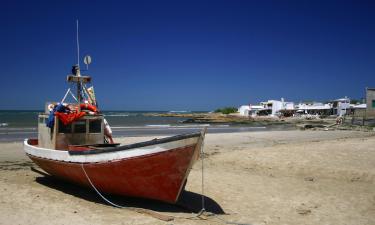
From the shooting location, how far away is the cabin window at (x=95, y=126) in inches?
400

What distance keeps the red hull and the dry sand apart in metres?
0.47

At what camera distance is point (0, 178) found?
10953mm

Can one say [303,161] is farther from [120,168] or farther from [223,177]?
[120,168]

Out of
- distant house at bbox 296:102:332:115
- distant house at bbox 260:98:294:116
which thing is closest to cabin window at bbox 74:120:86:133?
distant house at bbox 296:102:332:115

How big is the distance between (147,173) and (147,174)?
26 mm

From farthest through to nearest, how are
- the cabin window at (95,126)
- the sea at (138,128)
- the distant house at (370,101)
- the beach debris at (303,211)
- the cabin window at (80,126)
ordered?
1. the distant house at (370,101)
2. the sea at (138,128)
3. the cabin window at (95,126)
4. the cabin window at (80,126)
5. the beach debris at (303,211)

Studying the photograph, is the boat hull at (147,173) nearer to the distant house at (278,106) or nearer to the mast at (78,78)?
the mast at (78,78)

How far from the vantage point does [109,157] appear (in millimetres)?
7832

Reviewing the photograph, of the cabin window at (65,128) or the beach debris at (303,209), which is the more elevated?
the cabin window at (65,128)

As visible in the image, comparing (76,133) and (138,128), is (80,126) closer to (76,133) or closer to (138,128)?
(76,133)

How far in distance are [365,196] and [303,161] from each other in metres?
4.56

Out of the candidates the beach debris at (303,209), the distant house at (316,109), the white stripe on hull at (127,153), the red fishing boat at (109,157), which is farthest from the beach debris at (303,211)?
the distant house at (316,109)

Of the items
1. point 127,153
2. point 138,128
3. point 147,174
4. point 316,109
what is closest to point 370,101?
point 316,109

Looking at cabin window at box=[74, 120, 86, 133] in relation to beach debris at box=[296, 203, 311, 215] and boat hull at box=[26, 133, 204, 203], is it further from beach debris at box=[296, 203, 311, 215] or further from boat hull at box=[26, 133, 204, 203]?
beach debris at box=[296, 203, 311, 215]
